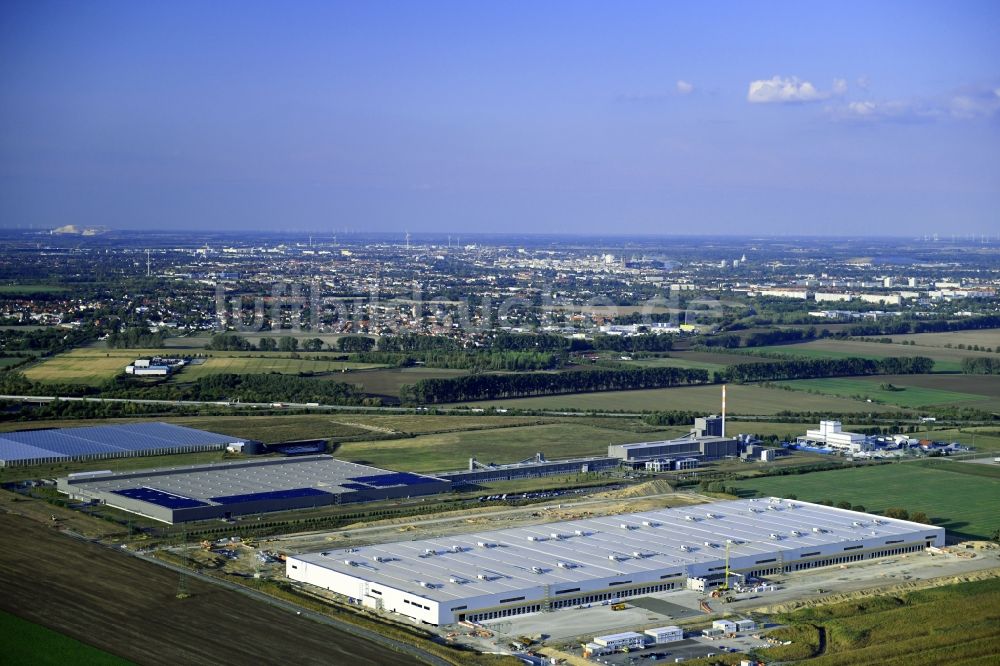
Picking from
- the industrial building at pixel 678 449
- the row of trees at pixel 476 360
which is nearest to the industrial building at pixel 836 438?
the industrial building at pixel 678 449

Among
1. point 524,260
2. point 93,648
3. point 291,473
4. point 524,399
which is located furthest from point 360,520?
point 524,260

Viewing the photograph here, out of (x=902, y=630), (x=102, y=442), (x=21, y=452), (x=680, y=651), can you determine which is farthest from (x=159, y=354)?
(x=902, y=630)

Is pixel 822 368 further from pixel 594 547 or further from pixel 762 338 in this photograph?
pixel 594 547

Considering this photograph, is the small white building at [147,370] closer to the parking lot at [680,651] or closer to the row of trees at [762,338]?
the row of trees at [762,338]

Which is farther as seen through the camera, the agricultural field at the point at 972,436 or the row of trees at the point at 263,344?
the row of trees at the point at 263,344

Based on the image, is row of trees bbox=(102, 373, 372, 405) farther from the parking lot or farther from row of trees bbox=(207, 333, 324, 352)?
the parking lot

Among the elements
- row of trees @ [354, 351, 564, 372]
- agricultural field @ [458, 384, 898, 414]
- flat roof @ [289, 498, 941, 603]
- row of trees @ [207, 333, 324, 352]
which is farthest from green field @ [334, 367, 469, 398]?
flat roof @ [289, 498, 941, 603]
